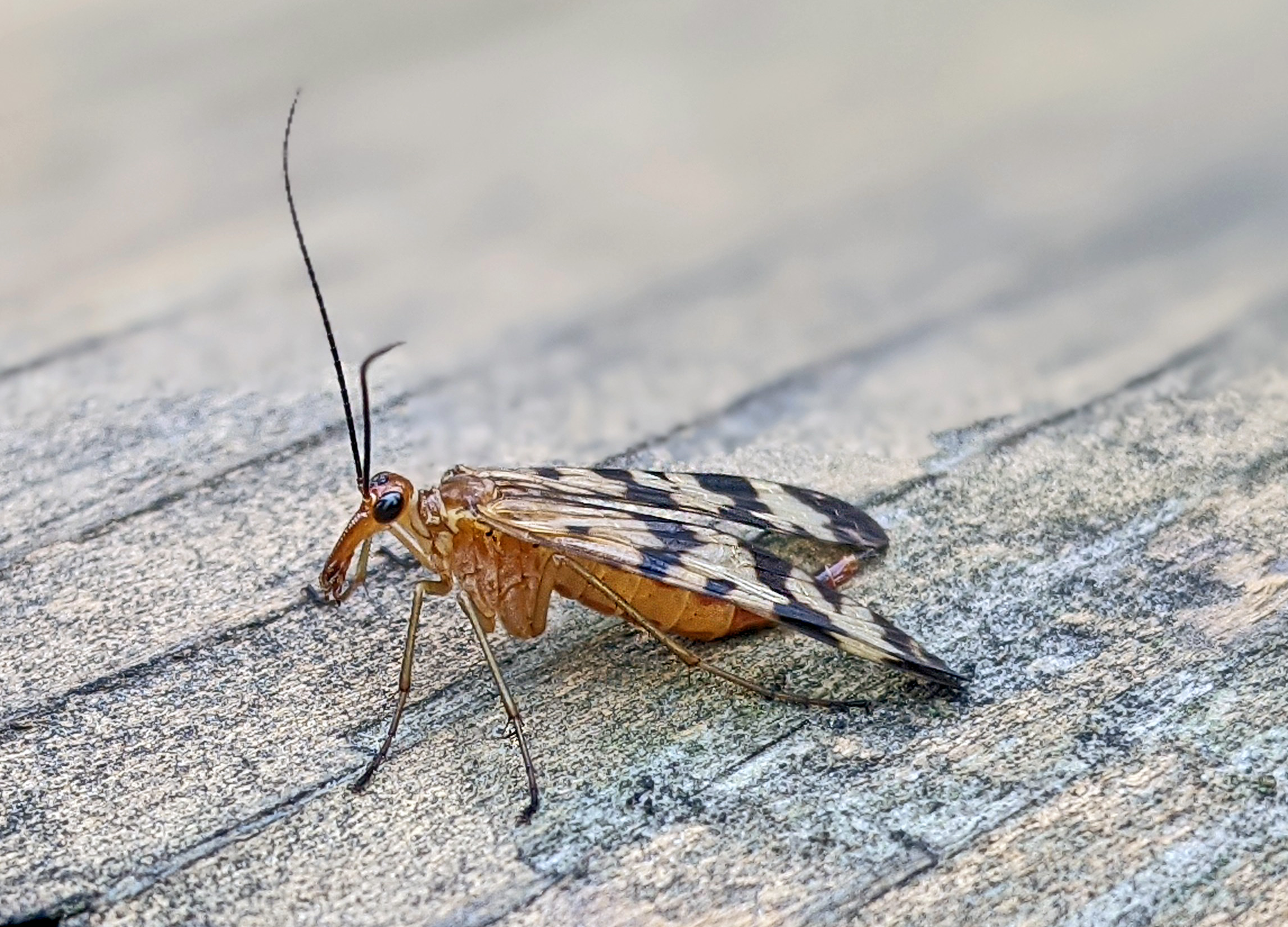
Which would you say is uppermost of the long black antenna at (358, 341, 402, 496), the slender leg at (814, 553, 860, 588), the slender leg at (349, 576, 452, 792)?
the long black antenna at (358, 341, 402, 496)

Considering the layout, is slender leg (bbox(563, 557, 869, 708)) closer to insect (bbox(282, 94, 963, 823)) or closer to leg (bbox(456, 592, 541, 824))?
insect (bbox(282, 94, 963, 823))

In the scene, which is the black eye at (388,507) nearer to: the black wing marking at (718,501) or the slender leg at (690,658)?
the black wing marking at (718,501)

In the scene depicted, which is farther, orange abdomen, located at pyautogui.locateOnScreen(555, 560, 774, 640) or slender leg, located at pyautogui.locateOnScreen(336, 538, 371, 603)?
slender leg, located at pyautogui.locateOnScreen(336, 538, 371, 603)

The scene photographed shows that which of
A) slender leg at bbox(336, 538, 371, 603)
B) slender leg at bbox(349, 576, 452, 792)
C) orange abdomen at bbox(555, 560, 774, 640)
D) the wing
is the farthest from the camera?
slender leg at bbox(336, 538, 371, 603)

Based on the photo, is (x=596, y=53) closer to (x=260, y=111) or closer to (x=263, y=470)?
(x=260, y=111)

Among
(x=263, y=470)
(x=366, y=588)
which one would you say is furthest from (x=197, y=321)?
(x=366, y=588)

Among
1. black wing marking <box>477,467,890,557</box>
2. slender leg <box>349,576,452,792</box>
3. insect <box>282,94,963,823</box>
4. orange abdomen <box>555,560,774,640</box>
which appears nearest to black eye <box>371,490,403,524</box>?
insect <box>282,94,963,823</box>

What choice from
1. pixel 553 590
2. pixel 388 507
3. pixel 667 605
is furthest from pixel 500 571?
pixel 667 605

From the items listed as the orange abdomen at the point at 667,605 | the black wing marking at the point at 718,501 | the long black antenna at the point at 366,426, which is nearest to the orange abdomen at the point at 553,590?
the orange abdomen at the point at 667,605

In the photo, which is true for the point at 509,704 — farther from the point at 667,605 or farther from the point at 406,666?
the point at 667,605
